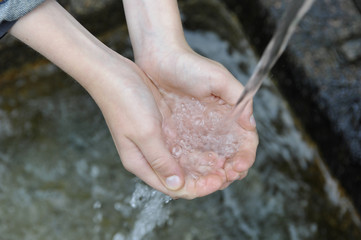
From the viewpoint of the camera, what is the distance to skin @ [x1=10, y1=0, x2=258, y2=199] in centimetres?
98

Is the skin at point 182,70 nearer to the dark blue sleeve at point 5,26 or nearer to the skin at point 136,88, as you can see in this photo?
the skin at point 136,88

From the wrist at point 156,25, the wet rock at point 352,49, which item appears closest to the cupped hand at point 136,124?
the wrist at point 156,25

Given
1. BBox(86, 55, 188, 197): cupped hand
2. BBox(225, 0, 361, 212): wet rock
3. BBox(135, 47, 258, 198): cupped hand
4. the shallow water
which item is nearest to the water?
BBox(135, 47, 258, 198): cupped hand

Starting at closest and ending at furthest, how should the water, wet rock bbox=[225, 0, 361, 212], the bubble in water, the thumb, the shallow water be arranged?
the water
the thumb
the bubble in water
wet rock bbox=[225, 0, 361, 212]
the shallow water

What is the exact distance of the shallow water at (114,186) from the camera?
57.7 inches

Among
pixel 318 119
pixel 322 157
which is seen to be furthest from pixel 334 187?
pixel 318 119

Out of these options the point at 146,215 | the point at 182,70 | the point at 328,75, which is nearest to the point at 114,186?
the point at 146,215

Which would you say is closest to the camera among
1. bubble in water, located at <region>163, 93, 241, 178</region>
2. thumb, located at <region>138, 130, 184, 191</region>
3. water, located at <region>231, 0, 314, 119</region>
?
water, located at <region>231, 0, 314, 119</region>

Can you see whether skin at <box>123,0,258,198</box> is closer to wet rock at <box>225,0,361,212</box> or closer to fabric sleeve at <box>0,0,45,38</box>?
fabric sleeve at <box>0,0,45,38</box>

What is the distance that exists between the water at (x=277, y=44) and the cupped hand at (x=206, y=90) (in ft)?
0.12

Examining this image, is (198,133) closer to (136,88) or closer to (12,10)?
(136,88)

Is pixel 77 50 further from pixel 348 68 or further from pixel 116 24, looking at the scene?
pixel 348 68

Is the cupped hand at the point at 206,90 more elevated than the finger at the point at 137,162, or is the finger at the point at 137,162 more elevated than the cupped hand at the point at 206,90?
the cupped hand at the point at 206,90

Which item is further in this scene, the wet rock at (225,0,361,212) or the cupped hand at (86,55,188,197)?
the wet rock at (225,0,361,212)
